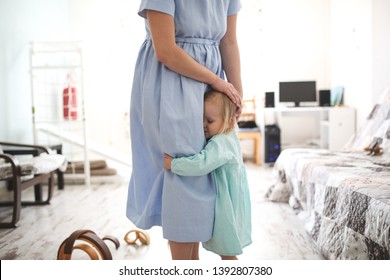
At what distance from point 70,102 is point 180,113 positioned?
2.46 m

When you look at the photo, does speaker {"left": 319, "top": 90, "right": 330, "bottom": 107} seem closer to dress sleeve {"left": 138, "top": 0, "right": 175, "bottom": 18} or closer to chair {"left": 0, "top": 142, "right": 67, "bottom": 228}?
chair {"left": 0, "top": 142, "right": 67, "bottom": 228}

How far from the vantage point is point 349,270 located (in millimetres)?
896

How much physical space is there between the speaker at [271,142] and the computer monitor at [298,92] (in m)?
0.21

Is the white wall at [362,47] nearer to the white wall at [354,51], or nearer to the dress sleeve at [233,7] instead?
the white wall at [354,51]

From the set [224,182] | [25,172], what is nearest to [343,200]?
[224,182]

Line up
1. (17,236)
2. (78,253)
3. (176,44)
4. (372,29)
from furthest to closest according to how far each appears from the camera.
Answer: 1. (372,29)
2. (17,236)
3. (78,253)
4. (176,44)

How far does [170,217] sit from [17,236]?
46.0 inches

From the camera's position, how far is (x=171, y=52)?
777mm

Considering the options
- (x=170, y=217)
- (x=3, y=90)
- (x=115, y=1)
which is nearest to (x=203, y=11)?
(x=170, y=217)

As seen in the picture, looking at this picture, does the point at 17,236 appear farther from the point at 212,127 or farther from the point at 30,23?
the point at 30,23

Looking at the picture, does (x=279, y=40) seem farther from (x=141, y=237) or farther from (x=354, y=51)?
(x=141, y=237)

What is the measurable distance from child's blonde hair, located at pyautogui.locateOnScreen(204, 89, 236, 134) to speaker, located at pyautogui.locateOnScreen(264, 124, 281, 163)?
1498mm

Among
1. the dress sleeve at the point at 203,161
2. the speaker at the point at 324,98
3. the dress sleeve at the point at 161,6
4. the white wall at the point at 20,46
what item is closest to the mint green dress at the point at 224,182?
the dress sleeve at the point at 203,161

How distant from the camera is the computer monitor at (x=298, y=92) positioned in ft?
6.57
